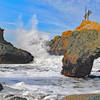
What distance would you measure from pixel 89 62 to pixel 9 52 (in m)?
11.1

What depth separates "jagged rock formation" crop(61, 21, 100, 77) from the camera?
31.9 feet

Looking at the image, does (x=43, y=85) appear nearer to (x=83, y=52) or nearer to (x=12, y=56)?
(x=83, y=52)

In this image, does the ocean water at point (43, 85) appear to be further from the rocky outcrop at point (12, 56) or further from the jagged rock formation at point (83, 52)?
the rocky outcrop at point (12, 56)

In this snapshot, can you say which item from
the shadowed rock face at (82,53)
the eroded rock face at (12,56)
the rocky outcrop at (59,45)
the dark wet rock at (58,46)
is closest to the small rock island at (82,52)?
the shadowed rock face at (82,53)

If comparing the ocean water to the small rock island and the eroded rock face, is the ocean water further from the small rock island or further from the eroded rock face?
the eroded rock face

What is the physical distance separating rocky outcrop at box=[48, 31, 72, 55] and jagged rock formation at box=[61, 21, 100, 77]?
59.9 ft

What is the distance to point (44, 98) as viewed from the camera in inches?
221

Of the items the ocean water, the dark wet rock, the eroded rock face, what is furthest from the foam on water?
the dark wet rock

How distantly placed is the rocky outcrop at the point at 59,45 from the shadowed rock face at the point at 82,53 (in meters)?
18.3

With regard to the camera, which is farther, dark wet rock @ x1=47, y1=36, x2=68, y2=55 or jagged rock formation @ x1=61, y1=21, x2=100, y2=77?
dark wet rock @ x1=47, y1=36, x2=68, y2=55

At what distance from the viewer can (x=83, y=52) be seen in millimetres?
9938

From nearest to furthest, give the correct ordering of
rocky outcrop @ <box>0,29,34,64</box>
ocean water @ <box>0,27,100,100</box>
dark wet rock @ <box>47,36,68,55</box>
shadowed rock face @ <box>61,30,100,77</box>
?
ocean water @ <box>0,27,100,100</box>, shadowed rock face @ <box>61,30,100,77</box>, rocky outcrop @ <box>0,29,34,64</box>, dark wet rock @ <box>47,36,68,55</box>

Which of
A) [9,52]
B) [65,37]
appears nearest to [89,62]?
[9,52]

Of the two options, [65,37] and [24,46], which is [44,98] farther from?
[24,46]
